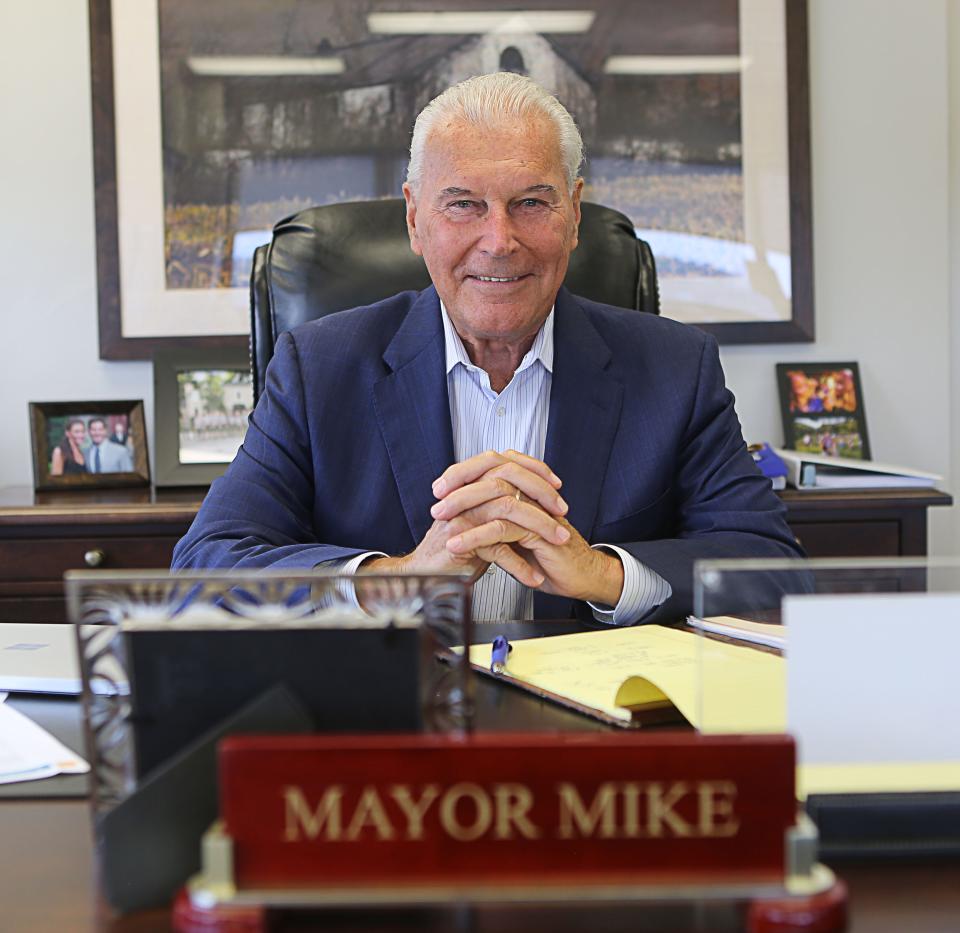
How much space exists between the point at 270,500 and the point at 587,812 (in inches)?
45.3

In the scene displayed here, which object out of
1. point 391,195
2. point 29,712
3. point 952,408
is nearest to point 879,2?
point 952,408

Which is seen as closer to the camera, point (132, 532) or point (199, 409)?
point (132, 532)

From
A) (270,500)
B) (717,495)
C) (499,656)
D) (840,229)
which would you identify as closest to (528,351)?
(717,495)

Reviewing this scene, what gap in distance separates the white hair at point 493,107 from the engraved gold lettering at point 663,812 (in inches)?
49.4

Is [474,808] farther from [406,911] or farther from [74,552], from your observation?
[74,552]

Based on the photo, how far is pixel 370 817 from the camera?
1.62 feet

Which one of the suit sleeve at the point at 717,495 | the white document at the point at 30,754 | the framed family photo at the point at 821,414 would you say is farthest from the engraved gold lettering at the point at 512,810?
the framed family photo at the point at 821,414

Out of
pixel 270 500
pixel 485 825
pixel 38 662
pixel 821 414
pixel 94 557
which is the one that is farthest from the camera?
pixel 821 414

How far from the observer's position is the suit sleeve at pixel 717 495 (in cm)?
155

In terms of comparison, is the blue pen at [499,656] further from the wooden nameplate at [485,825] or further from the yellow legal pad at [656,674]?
the wooden nameplate at [485,825]

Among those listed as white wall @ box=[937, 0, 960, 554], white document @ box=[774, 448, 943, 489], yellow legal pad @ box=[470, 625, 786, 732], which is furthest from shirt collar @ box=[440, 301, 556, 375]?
white wall @ box=[937, 0, 960, 554]

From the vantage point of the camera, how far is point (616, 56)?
2824mm

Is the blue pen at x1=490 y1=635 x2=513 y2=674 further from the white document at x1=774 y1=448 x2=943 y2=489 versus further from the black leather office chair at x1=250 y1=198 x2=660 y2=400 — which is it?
the white document at x1=774 y1=448 x2=943 y2=489

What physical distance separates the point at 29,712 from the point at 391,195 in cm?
203
